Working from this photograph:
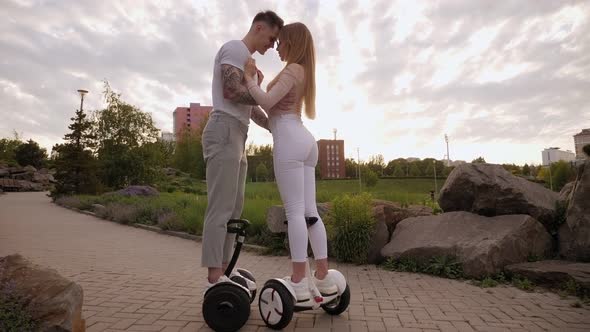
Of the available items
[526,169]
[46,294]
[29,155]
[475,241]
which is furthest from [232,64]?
[29,155]

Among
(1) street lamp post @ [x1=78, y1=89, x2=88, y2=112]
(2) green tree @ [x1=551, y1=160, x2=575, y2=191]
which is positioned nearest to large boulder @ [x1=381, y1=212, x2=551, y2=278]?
(2) green tree @ [x1=551, y1=160, x2=575, y2=191]

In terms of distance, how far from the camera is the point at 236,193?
2676 mm

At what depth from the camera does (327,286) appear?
2.64 meters

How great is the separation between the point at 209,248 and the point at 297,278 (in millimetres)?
592

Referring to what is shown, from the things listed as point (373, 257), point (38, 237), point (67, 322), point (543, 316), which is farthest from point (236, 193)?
point (38, 237)

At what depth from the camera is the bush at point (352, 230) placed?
16.5 ft

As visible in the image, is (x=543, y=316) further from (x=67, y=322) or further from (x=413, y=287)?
(x=67, y=322)

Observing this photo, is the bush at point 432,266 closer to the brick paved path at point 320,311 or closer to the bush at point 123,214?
the brick paved path at point 320,311

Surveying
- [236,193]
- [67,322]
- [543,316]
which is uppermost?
[236,193]

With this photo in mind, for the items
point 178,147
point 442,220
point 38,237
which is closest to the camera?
point 442,220

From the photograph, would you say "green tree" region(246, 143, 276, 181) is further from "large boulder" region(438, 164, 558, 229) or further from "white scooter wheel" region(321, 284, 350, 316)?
"white scooter wheel" region(321, 284, 350, 316)

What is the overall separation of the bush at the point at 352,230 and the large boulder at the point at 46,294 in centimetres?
333

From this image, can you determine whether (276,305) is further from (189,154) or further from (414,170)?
(189,154)

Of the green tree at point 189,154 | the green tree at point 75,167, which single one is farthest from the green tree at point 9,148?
the green tree at point 75,167
